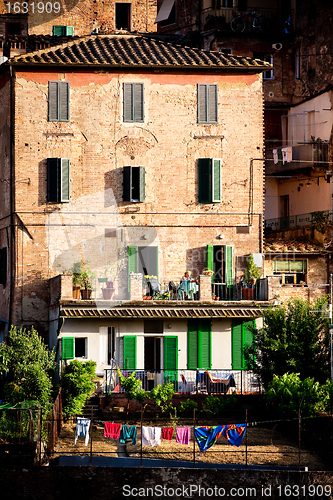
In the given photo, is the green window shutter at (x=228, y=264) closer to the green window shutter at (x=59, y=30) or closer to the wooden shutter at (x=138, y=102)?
the wooden shutter at (x=138, y=102)

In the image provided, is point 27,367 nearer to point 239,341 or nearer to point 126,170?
point 239,341

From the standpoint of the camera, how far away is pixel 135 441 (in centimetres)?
3281

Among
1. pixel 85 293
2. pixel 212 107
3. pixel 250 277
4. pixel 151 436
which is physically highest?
pixel 212 107

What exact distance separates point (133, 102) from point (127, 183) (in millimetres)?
3215

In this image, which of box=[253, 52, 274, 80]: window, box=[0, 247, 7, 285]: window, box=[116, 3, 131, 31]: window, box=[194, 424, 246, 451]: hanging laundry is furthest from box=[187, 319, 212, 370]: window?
box=[116, 3, 131, 31]: window

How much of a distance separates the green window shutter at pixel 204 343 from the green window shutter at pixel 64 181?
278 inches

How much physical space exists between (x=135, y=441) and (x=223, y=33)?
23195 mm

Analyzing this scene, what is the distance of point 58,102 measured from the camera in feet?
134

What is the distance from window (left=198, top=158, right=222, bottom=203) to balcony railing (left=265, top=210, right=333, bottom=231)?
6.26 meters

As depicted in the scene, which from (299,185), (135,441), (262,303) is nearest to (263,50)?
(299,185)

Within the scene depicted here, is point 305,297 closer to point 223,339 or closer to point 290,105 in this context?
point 223,339

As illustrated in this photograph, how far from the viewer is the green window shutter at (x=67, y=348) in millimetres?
37969

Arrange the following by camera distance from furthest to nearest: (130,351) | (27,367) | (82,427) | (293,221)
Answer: (293,221)
(130,351)
(27,367)
(82,427)

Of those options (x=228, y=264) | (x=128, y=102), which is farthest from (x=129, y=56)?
(x=228, y=264)
